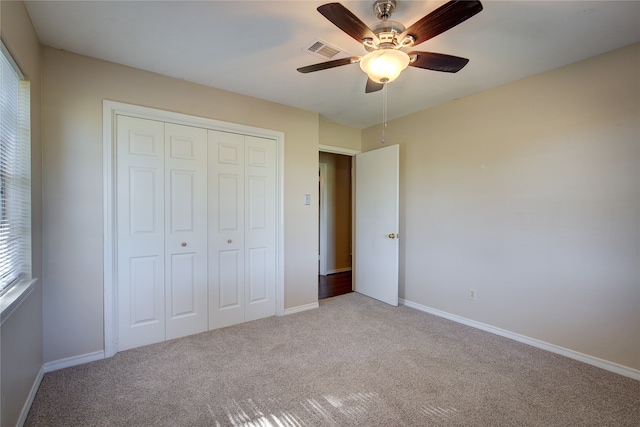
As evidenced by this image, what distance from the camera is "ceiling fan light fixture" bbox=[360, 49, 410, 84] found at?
1.65 metres

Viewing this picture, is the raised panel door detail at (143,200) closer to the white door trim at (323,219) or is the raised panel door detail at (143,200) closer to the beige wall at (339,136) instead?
the beige wall at (339,136)

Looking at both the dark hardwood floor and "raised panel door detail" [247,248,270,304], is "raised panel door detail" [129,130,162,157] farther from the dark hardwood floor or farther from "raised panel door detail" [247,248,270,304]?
the dark hardwood floor

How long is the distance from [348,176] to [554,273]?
3688 mm

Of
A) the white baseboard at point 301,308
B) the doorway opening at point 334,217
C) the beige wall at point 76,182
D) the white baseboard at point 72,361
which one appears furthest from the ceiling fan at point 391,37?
the doorway opening at point 334,217

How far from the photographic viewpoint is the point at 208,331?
2.82m

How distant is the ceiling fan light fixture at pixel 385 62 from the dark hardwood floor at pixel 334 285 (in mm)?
3046

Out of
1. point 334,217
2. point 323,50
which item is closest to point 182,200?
point 323,50

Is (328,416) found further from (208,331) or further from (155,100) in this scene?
(155,100)

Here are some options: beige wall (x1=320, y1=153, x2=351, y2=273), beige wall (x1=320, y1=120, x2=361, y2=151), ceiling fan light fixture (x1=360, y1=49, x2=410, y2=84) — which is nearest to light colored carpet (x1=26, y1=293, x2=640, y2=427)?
ceiling fan light fixture (x1=360, y1=49, x2=410, y2=84)

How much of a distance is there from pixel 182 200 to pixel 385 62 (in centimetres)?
208

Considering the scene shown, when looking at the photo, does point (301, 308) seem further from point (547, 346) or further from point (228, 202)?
point (547, 346)

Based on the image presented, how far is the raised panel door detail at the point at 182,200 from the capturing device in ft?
8.63

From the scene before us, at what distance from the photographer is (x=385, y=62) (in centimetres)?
168

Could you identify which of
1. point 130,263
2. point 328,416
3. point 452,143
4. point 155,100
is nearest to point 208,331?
point 130,263
